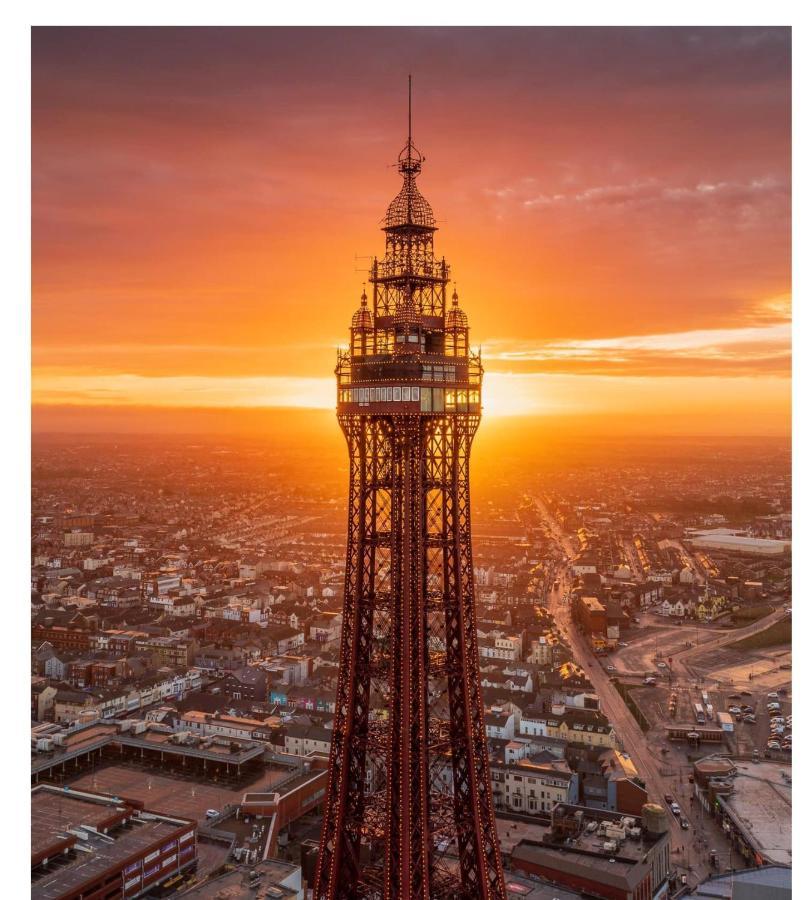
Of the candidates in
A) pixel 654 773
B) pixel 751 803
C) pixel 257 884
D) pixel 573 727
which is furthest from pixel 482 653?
pixel 257 884

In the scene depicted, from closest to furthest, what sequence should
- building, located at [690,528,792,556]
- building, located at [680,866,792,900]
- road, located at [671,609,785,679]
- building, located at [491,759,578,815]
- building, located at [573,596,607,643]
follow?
building, located at [680,866,792,900] → building, located at [491,759,578,815] → road, located at [671,609,785,679] → building, located at [573,596,607,643] → building, located at [690,528,792,556]

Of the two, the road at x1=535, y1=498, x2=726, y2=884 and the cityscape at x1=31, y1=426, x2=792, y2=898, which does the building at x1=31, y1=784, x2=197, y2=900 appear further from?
the road at x1=535, y1=498, x2=726, y2=884

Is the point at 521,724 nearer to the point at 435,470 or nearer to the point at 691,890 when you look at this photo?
the point at 691,890

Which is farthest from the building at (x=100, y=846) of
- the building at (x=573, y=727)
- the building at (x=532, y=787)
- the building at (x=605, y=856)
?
the building at (x=573, y=727)

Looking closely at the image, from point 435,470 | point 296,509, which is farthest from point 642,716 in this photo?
point 296,509

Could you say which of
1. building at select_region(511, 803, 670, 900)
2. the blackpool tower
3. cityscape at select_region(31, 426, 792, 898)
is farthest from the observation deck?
building at select_region(511, 803, 670, 900)
